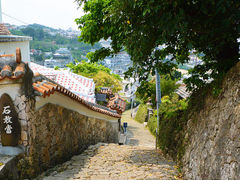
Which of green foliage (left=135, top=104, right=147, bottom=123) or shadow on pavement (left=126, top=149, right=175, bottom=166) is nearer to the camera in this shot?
shadow on pavement (left=126, top=149, right=175, bottom=166)

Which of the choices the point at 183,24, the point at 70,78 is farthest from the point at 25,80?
the point at 70,78

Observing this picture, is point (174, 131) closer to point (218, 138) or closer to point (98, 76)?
point (218, 138)

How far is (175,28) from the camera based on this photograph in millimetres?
3922

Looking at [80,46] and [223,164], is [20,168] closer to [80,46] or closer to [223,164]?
[223,164]

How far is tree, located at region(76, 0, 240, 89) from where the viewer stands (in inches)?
156

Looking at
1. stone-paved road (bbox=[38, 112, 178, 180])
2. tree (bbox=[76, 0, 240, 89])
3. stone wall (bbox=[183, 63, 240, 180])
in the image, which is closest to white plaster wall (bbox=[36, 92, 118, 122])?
stone-paved road (bbox=[38, 112, 178, 180])

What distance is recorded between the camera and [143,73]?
5.67m

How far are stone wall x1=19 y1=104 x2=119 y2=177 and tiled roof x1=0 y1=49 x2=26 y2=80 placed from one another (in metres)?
0.95

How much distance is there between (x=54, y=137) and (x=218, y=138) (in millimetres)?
3639

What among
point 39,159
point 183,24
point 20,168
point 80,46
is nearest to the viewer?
point 183,24

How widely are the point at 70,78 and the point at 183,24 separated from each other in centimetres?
1205

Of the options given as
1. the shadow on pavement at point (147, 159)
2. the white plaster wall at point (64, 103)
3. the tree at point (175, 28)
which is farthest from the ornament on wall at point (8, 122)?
the shadow on pavement at point (147, 159)

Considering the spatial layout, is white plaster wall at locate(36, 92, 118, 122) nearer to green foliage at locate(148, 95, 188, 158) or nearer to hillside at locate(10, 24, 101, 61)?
green foliage at locate(148, 95, 188, 158)

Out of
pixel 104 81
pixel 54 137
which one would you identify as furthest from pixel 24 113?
pixel 104 81
